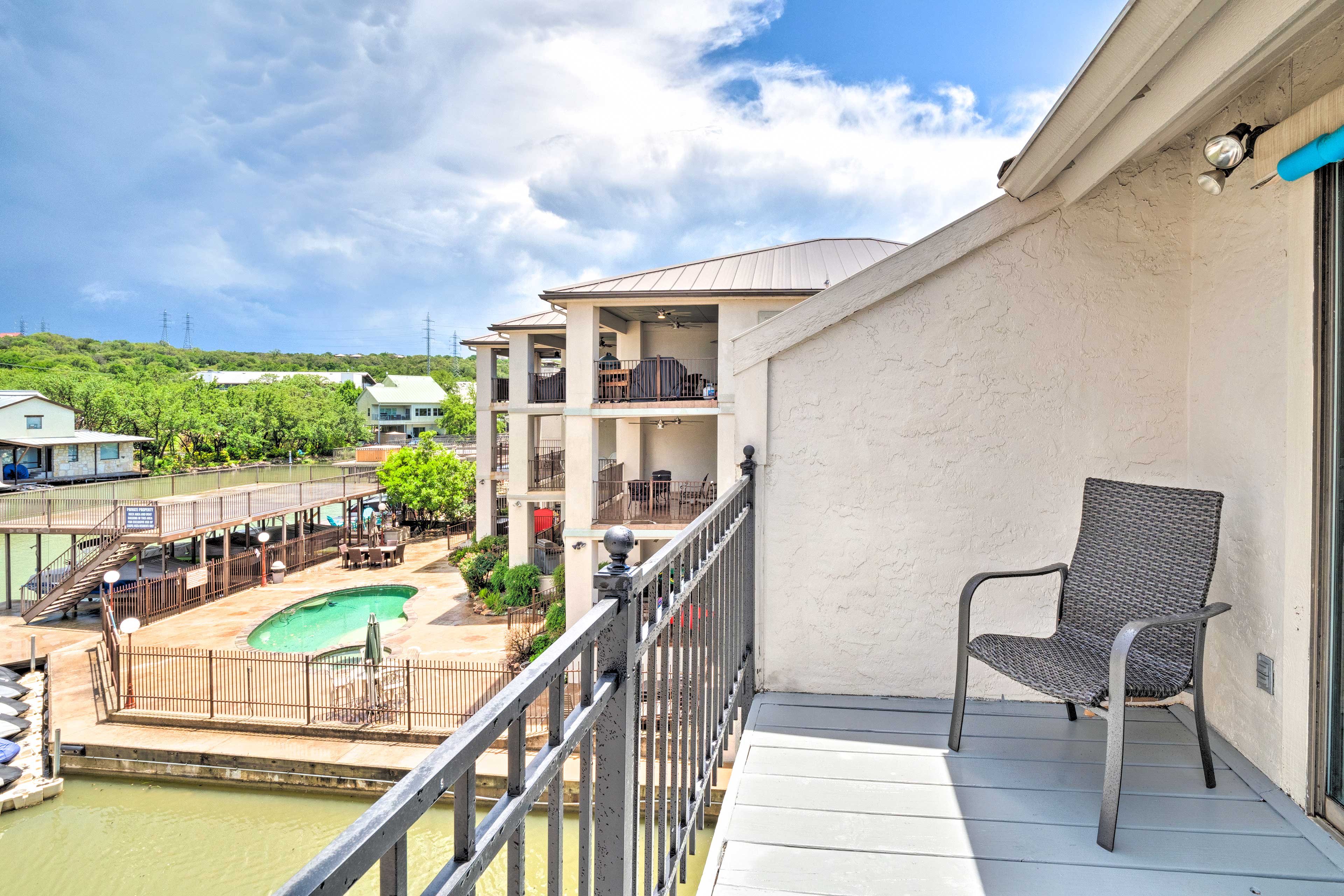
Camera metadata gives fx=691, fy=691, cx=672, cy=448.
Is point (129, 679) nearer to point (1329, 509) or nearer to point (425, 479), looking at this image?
point (425, 479)

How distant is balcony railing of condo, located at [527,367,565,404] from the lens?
14.8 metres

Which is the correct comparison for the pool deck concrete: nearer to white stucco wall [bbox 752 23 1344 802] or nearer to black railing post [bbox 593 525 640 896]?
white stucco wall [bbox 752 23 1344 802]

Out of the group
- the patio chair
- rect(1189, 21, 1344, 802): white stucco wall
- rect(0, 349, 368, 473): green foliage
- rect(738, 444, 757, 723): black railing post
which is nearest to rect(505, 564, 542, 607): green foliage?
rect(738, 444, 757, 723): black railing post

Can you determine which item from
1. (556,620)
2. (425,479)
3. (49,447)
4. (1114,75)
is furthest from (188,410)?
(1114,75)

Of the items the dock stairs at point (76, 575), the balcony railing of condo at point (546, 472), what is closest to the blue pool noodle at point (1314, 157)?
the balcony railing of condo at point (546, 472)

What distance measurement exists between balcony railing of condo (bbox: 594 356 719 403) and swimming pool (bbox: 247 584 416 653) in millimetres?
6616

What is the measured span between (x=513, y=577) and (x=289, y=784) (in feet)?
20.7

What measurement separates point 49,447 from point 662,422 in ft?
96.8

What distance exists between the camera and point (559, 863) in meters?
0.85

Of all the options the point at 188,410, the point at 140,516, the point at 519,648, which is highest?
Result: the point at 188,410

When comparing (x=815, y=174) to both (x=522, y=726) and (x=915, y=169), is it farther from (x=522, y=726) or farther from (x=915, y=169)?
(x=522, y=726)

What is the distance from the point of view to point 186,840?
26.2ft

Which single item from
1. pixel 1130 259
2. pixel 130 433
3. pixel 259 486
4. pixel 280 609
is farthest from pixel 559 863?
pixel 130 433

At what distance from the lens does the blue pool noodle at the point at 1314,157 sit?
171 cm
